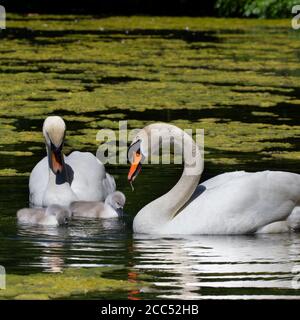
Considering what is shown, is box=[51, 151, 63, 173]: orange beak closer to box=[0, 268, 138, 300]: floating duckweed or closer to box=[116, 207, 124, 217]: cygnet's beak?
box=[116, 207, 124, 217]: cygnet's beak

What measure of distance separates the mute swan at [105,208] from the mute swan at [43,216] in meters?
0.26

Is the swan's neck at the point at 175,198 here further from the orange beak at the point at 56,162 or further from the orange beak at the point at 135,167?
the orange beak at the point at 56,162

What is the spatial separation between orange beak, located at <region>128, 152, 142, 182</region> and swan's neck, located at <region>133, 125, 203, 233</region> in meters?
0.25

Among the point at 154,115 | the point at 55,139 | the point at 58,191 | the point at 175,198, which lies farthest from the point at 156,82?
the point at 175,198

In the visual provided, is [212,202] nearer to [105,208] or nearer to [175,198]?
[175,198]

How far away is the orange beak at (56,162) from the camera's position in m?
10.4

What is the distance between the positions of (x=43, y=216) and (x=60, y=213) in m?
0.14

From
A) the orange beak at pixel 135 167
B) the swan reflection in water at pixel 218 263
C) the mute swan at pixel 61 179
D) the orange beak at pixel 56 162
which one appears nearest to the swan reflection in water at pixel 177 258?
the swan reflection in water at pixel 218 263

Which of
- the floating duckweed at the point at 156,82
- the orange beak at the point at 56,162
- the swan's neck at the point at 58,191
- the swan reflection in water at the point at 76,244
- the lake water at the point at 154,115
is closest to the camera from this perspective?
the lake water at the point at 154,115

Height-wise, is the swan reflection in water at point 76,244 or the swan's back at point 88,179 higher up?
the swan's back at point 88,179

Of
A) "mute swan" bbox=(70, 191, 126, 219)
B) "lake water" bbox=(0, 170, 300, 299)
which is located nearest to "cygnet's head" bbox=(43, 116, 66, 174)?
"mute swan" bbox=(70, 191, 126, 219)

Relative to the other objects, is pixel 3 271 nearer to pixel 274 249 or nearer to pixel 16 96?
pixel 274 249

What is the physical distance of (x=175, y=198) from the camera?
9.23m
